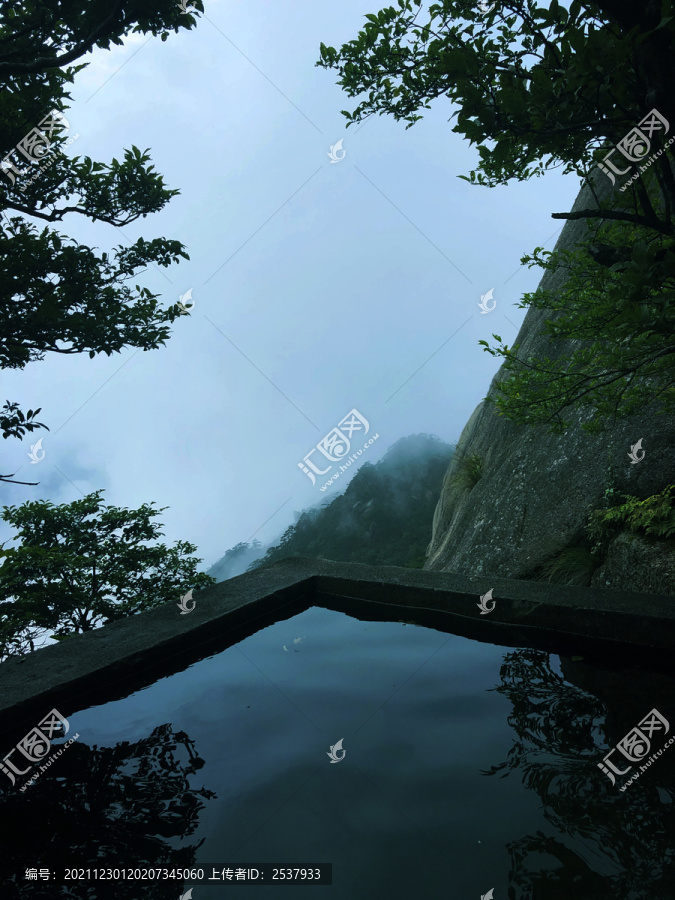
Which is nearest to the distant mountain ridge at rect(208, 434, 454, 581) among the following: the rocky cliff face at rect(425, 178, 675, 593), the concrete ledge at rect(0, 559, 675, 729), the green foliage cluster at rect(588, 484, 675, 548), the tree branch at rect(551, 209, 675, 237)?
the rocky cliff face at rect(425, 178, 675, 593)

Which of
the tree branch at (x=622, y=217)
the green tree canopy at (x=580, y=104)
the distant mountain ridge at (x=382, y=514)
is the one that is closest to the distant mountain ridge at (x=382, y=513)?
the distant mountain ridge at (x=382, y=514)

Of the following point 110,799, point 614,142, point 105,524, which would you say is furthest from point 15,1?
point 110,799

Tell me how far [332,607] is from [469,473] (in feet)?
21.5

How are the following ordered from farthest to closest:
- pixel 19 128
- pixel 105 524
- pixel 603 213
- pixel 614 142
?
pixel 105 524
pixel 19 128
pixel 614 142
pixel 603 213

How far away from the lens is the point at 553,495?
21.0ft

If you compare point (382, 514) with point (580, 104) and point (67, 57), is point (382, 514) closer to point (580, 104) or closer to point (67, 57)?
point (67, 57)

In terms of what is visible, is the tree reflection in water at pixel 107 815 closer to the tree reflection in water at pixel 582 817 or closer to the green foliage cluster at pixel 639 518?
the tree reflection in water at pixel 582 817

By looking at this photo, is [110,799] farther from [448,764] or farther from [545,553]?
[545,553]

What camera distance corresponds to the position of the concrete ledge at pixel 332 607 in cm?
260

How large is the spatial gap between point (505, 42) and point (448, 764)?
3.26 meters

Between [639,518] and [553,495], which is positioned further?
[553,495]

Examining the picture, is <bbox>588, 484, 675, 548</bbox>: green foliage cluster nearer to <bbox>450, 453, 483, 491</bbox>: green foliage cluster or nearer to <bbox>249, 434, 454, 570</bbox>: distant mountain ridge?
<bbox>450, 453, 483, 491</bbox>: green foliage cluster

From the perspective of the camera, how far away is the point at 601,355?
3.04 m

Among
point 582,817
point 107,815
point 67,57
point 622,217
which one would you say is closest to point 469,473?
point 622,217
